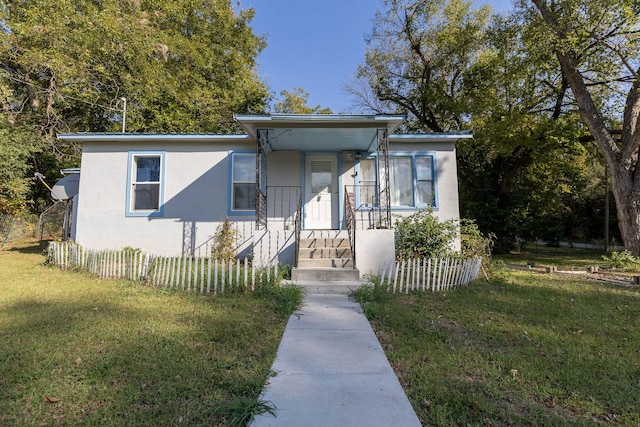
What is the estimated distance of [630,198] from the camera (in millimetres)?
9711

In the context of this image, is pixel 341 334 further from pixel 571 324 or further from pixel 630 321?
pixel 630 321

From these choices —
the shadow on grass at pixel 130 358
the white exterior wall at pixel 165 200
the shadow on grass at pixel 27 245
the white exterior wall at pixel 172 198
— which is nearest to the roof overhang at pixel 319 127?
the white exterior wall at pixel 172 198

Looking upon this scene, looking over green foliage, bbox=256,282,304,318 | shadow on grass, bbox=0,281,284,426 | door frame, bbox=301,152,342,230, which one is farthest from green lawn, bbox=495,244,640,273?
shadow on grass, bbox=0,281,284,426

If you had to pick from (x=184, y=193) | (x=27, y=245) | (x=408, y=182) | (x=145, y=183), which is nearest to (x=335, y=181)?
(x=408, y=182)

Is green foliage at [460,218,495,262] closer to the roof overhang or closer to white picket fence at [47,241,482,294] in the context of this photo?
white picket fence at [47,241,482,294]

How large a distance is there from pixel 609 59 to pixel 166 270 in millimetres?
15106

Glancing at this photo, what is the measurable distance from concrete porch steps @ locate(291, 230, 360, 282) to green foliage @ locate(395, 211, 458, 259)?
1300mm

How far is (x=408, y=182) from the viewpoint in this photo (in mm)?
9336

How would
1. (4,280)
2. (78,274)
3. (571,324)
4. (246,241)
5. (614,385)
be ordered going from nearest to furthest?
(614,385) < (571,324) < (4,280) < (78,274) < (246,241)

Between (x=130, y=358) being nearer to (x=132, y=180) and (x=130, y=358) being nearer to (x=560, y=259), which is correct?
(x=132, y=180)

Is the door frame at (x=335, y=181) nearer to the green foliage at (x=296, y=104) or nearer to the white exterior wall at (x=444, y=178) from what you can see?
the white exterior wall at (x=444, y=178)

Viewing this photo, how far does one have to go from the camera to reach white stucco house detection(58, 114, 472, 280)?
29.6ft

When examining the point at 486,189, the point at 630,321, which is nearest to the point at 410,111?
the point at 486,189

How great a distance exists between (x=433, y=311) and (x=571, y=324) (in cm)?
177
